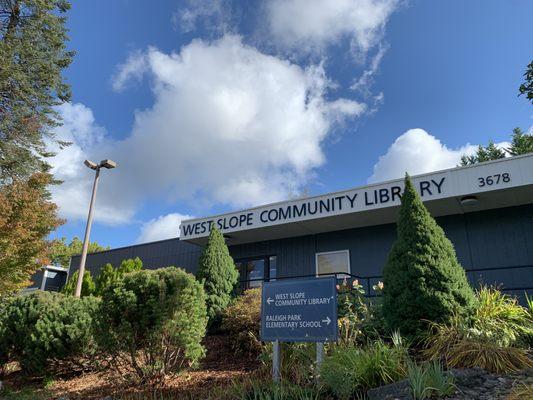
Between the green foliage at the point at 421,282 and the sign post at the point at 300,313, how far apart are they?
1354 mm

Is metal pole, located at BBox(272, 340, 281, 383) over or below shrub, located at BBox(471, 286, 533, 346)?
below

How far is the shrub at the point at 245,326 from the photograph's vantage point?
876 cm

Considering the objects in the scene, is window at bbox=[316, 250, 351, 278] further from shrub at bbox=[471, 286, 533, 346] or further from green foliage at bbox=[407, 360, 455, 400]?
Result: green foliage at bbox=[407, 360, 455, 400]

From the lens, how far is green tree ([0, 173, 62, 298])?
12898 millimetres

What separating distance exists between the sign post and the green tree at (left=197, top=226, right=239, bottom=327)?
4.75 meters

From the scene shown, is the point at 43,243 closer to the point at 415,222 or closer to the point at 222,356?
the point at 222,356

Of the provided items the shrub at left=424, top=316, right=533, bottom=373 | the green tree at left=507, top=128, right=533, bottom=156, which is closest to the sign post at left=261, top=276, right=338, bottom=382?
the shrub at left=424, top=316, right=533, bottom=373

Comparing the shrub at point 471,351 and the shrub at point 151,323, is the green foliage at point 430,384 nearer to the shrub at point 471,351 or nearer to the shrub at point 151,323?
the shrub at point 471,351

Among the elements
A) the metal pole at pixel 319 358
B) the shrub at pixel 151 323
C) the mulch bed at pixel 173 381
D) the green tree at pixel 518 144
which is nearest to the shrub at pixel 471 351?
the metal pole at pixel 319 358

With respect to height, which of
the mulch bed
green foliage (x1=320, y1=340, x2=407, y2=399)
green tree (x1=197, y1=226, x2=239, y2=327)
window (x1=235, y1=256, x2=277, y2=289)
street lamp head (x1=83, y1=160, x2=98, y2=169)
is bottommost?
the mulch bed

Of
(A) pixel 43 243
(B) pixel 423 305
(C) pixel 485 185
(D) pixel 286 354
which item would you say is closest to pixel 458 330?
(B) pixel 423 305

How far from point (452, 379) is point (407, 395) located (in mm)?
609

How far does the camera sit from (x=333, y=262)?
14.6m

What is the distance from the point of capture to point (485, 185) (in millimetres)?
10500
